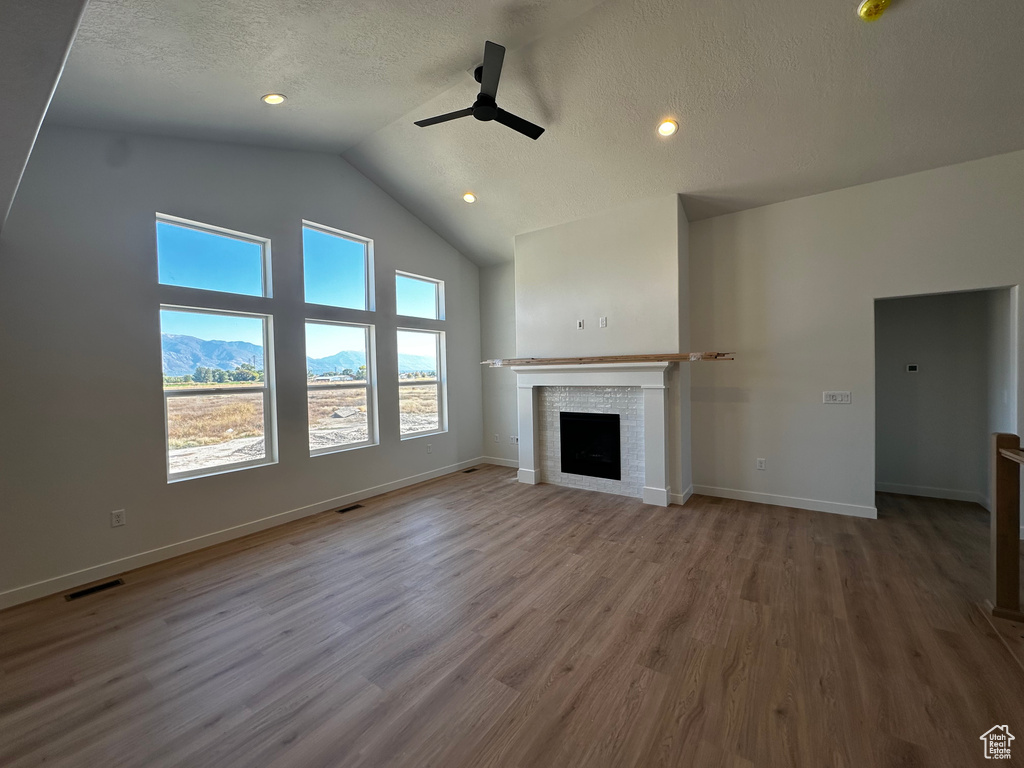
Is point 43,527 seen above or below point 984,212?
below

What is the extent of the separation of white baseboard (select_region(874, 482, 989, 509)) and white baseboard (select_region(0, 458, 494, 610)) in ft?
18.7

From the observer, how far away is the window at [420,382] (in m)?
5.37

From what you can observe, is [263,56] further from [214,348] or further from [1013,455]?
[1013,455]

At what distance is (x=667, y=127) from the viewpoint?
343cm

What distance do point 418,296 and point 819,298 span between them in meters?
4.56

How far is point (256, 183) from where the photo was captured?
3.87 m

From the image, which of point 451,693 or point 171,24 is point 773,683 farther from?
point 171,24

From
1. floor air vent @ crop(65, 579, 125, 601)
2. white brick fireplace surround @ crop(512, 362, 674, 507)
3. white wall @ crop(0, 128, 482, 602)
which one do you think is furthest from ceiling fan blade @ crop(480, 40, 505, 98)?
floor air vent @ crop(65, 579, 125, 601)

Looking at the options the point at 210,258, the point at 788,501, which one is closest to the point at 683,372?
the point at 788,501

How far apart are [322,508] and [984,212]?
654 centimetres

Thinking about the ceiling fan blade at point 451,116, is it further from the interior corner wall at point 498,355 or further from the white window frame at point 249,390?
the interior corner wall at point 498,355

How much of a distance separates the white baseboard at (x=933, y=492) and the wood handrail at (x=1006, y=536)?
251 centimetres

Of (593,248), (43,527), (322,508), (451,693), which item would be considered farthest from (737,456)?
(43,527)

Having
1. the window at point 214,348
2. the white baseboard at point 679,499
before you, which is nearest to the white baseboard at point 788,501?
the white baseboard at point 679,499
